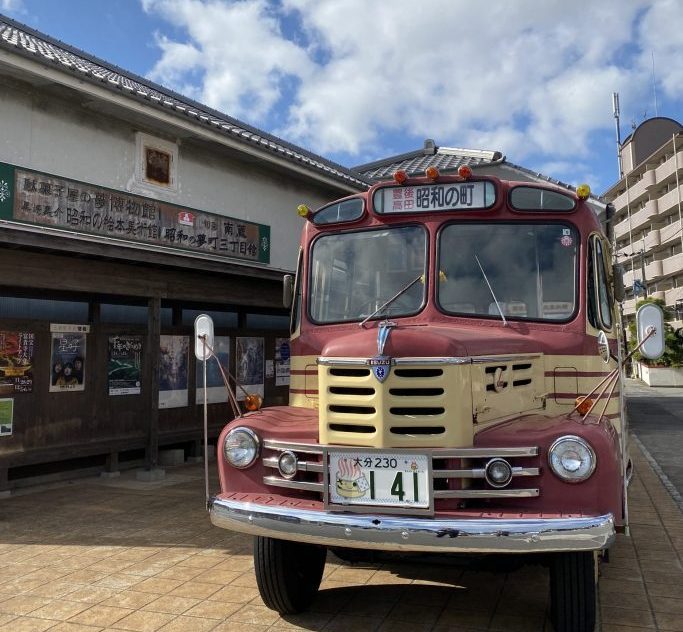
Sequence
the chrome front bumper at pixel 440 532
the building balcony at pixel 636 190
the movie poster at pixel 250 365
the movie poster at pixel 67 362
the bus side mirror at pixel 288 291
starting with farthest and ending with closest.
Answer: the building balcony at pixel 636 190, the movie poster at pixel 250 365, the movie poster at pixel 67 362, the bus side mirror at pixel 288 291, the chrome front bumper at pixel 440 532

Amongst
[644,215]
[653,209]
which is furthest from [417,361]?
[644,215]

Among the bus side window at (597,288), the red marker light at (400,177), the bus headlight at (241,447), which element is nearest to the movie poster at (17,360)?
the bus headlight at (241,447)

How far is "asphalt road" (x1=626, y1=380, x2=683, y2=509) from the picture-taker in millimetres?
8984

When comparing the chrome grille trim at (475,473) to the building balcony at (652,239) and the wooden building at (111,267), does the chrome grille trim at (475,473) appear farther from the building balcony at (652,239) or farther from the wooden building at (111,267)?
the building balcony at (652,239)

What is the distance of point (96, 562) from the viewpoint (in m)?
4.96

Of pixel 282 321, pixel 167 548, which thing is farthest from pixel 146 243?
pixel 167 548

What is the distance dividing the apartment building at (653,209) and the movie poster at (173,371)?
3180 cm

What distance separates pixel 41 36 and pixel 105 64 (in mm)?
1447

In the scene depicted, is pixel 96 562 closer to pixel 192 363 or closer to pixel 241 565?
pixel 241 565

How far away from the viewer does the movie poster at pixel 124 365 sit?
27.7 feet

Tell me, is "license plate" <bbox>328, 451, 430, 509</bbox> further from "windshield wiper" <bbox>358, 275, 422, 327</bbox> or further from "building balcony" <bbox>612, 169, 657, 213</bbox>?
"building balcony" <bbox>612, 169, 657, 213</bbox>

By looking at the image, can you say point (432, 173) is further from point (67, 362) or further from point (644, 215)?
point (644, 215)

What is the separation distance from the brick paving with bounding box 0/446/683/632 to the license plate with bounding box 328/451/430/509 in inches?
32.7

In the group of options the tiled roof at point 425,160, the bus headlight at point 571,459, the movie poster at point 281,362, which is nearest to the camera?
Result: the bus headlight at point 571,459
